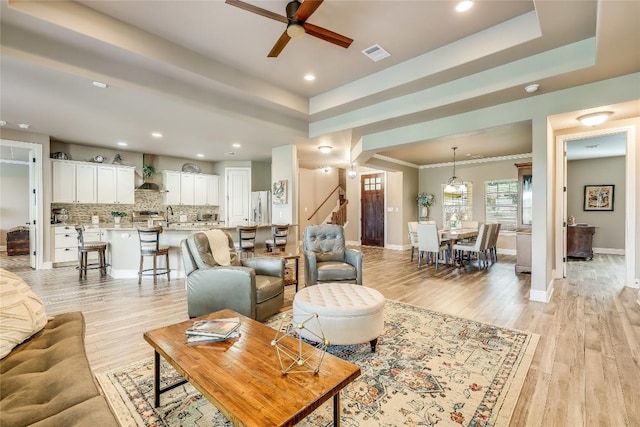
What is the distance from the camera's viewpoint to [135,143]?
6625mm

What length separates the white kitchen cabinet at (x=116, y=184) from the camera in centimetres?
690

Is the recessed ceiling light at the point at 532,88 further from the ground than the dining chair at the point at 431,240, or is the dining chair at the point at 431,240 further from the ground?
the recessed ceiling light at the point at 532,88

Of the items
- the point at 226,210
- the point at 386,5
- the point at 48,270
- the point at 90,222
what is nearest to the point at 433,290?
the point at 386,5

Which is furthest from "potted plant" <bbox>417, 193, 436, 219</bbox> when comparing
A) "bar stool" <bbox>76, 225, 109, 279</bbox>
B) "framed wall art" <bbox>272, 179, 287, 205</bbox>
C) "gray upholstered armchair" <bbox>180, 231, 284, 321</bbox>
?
→ "bar stool" <bbox>76, 225, 109, 279</bbox>

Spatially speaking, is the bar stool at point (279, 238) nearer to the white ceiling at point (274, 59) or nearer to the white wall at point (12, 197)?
the white ceiling at point (274, 59)

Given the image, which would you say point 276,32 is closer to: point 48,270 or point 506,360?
point 506,360

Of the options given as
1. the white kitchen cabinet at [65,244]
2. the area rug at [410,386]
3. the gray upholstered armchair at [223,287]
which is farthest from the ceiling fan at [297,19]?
the white kitchen cabinet at [65,244]

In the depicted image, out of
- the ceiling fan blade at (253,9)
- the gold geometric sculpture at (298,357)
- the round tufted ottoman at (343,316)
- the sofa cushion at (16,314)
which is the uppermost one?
the ceiling fan blade at (253,9)

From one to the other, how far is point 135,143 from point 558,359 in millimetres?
8029

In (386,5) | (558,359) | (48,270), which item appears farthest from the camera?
(48,270)

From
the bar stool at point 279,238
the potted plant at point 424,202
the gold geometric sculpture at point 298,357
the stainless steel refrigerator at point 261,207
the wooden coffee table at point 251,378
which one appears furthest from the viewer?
the potted plant at point 424,202

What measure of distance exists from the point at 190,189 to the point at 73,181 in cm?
262

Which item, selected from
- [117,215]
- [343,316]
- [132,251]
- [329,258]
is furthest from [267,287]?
[117,215]

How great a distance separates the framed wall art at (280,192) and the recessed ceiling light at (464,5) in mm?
4407
